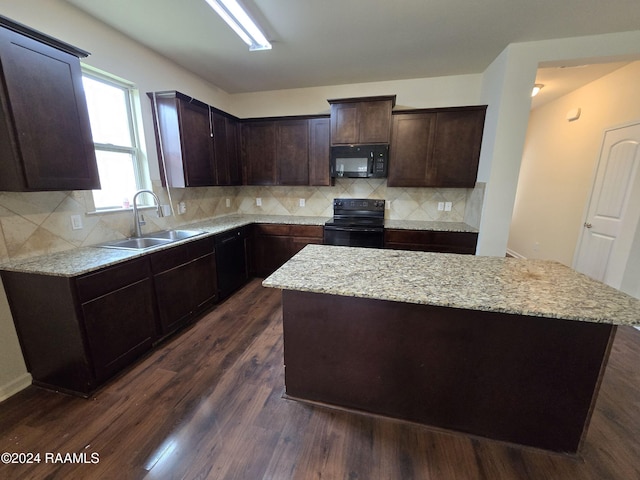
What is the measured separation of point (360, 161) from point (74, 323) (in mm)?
3096

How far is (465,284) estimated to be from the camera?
4.41 ft

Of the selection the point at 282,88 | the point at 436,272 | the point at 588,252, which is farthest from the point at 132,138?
the point at 588,252

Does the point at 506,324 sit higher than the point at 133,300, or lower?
higher

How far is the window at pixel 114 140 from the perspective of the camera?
2.25 m

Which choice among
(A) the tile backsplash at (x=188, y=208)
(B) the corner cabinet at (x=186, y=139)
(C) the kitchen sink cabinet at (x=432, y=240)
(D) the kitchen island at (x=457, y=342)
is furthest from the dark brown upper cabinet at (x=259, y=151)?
(D) the kitchen island at (x=457, y=342)

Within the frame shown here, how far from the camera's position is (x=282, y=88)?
12.3ft

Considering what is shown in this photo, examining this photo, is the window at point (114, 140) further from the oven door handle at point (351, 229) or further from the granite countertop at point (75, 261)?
the oven door handle at point (351, 229)

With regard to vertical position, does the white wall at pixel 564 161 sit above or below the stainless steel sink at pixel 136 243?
above

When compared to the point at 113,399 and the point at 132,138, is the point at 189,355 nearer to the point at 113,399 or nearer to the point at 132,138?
the point at 113,399

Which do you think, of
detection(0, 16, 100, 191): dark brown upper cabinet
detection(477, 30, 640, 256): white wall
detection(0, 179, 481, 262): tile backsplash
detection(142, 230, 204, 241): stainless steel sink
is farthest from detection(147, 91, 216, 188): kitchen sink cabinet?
detection(477, 30, 640, 256): white wall

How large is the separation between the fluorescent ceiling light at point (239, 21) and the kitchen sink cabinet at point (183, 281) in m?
1.82

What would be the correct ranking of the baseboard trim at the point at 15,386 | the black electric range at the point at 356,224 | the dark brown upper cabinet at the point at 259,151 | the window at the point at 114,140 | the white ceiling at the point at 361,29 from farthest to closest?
the dark brown upper cabinet at the point at 259,151, the black electric range at the point at 356,224, the window at the point at 114,140, the white ceiling at the point at 361,29, the baseboard trim at the point at 15,386

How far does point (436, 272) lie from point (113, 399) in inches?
88.0

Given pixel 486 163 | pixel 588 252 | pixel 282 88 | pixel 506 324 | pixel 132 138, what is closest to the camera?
pixel 506 324
